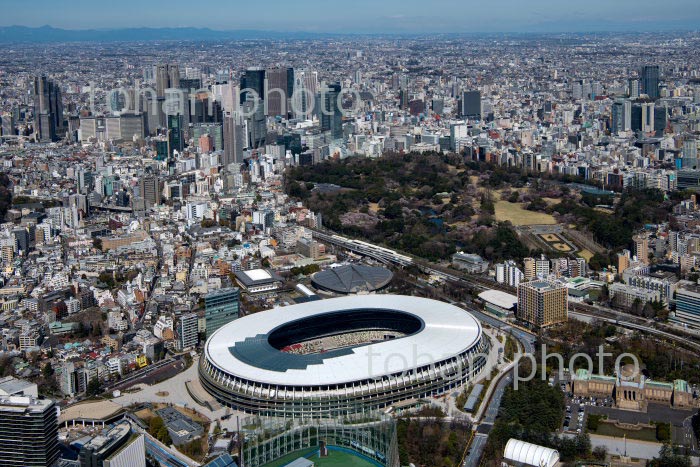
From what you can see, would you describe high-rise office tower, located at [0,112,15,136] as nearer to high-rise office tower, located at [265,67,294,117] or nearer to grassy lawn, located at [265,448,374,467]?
high-rise office tower, located at [265,67,294,117]

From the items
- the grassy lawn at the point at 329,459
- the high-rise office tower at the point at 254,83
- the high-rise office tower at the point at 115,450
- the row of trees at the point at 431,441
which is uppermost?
the high-rise office tower at the point at 254,83

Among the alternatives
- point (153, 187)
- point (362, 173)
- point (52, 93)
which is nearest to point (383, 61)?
point (52, 93)

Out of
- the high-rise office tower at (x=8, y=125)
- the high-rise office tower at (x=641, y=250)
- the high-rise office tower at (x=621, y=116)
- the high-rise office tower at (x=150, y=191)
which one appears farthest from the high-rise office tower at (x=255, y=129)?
the high-rise office tower at (x=641, y=250)

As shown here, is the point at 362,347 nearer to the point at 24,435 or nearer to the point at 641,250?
the point at 24,435

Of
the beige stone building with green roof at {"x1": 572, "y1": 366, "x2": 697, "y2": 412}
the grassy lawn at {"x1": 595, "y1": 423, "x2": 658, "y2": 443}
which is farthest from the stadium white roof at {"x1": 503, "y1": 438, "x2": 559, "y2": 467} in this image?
the beige stone building with green roof at {"x1": 572, "y1": 366, "x2": 697, "y2": 412}

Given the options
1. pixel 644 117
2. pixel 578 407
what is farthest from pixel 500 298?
pixel 644 117

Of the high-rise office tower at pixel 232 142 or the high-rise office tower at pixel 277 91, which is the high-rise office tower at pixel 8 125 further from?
the high-rise office tower at pixel 232 142
